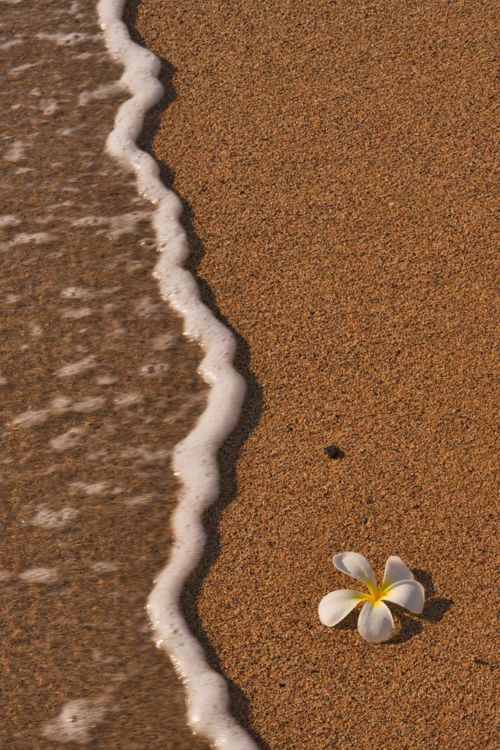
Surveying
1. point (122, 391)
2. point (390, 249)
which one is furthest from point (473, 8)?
point (122, 391)

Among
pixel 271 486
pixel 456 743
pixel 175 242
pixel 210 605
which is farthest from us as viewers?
pixel 175 242

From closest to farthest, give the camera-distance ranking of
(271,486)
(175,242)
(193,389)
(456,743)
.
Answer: (456,743)
(271,486)
(193,389)
(175,242)

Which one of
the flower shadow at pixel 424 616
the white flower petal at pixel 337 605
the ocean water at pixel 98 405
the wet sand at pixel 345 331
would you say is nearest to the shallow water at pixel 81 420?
the ocean water at pixel 98 405

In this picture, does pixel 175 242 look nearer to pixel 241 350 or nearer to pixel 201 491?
pixel 241 350

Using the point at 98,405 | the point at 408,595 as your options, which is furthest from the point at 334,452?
the point at 98,405

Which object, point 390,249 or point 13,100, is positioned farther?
point 13,100

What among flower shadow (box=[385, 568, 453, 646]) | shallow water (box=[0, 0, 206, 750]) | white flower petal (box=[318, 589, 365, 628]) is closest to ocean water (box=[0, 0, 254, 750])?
shallow water (box=[0, 0, 206, 750])

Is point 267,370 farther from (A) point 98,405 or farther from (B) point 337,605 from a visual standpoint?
(B) point 337,605

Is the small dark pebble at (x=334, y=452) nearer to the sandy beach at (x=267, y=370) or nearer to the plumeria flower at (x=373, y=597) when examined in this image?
the sandy beach at (x=267, y=370)
